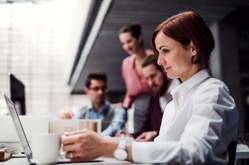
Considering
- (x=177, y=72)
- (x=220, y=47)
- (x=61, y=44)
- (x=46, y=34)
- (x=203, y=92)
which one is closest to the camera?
(x=203, y=92)

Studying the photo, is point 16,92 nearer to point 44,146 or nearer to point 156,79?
point 44,146

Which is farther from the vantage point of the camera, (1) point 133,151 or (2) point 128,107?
(2) point 128,107

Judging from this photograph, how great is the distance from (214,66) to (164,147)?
13.8ft

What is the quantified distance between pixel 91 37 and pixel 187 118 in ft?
14.6

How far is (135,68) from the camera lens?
124 inches

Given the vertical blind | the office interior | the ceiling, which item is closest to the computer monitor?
the office interior

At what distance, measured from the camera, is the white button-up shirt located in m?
0.83

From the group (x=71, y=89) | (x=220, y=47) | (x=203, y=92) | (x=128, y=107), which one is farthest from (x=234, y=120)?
(x=71, y=89)

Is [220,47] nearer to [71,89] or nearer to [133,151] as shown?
[133,151]

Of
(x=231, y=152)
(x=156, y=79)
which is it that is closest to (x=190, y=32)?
(x=231, y=152)

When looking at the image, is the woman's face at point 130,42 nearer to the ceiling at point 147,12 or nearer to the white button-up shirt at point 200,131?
the ceiling at point 147,12

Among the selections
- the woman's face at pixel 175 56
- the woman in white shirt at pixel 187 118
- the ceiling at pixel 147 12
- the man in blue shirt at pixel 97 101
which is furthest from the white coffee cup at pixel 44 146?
the ceiling at pixel 147 12

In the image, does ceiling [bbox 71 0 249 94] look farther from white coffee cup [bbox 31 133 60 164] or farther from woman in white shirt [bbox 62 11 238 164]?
white coffee cup [bbox 31 133 60 164]

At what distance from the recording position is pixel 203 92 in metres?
0.95
